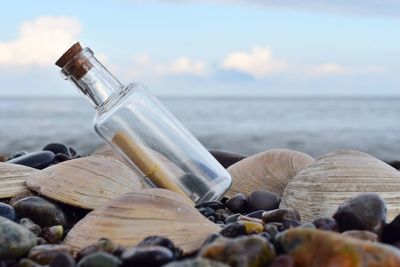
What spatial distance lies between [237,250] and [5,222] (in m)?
0.93

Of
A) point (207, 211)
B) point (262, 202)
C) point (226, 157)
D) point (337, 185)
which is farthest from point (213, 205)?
point (226, 157)

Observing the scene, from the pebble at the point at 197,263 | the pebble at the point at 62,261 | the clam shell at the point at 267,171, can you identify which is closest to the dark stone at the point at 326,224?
the pebble at the point at 197,263

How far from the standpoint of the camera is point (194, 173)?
3697mm

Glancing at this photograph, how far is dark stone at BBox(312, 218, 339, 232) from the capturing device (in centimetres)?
262

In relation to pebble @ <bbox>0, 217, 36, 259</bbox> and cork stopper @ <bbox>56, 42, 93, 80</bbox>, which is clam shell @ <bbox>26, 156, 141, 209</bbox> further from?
pebble @ <bbox>0, 217, 36, 259</bbox>

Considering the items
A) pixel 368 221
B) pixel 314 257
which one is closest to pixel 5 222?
pixel 314 257

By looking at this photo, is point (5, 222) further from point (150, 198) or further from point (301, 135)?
point (301, 135)

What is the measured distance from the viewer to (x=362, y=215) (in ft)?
9.00

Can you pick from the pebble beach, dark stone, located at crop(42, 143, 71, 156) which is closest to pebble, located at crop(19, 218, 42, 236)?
the pebble beach

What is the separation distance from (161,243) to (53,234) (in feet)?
2.30

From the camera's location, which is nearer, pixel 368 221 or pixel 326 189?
pixel 368 221

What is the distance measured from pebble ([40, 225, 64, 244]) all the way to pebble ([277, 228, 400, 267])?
108 centimetres

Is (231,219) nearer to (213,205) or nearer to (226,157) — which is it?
(213,205)

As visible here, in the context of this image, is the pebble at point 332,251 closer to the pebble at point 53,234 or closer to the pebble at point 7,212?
the pebble at point 53,234
